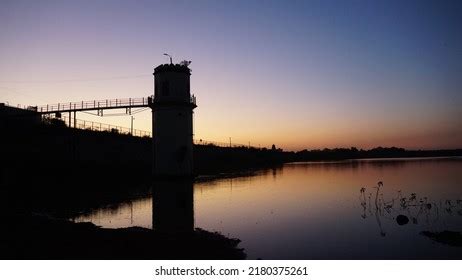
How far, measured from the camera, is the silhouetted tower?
40.5m

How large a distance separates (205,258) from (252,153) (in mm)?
99172

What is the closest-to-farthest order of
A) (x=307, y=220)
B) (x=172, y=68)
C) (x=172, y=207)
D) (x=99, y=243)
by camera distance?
(x=99, y=243), (x=307, y=220), (x=172, y=207), (x=172, y=68)

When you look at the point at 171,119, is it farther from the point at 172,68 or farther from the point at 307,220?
the point at 307,220

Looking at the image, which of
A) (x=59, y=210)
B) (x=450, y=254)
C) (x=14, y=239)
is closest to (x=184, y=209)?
(x=59, y=210)

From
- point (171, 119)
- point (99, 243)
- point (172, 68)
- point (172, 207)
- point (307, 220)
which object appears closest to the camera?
point (99, 243)

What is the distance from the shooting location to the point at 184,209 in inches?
1006

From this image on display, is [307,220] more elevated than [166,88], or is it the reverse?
[166,88]

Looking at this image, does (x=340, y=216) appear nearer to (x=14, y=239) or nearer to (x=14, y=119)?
(x=14, y=239)

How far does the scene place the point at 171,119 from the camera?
40438 millimetres

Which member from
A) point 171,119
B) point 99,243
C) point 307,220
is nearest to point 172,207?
point 307,220

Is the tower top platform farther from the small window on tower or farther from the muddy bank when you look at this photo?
the muddy bank

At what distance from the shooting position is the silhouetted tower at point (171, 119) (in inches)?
1593

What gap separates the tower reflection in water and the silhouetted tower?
2228 millimetres

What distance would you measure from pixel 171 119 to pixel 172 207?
1603 centimetres
